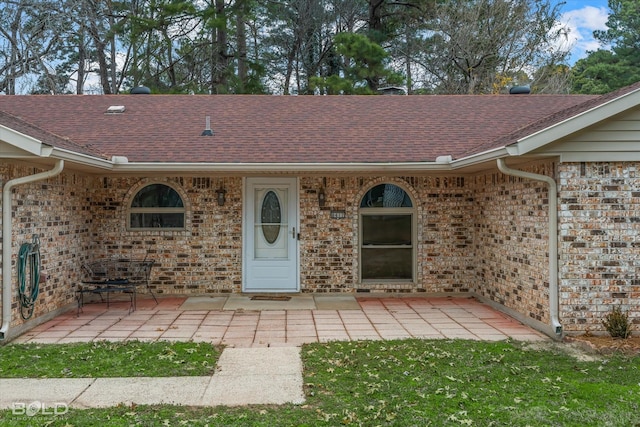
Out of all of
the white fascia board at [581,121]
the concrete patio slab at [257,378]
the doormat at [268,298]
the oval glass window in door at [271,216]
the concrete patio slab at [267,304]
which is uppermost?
the white fascia board at [581,121]

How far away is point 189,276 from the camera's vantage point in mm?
8648

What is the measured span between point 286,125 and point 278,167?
7.09ft

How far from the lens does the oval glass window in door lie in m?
8.84

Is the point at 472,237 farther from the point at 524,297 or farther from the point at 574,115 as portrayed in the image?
the point at 574,115

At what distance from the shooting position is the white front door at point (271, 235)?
877 centimetres

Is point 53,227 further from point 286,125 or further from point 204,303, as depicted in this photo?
point 286,125

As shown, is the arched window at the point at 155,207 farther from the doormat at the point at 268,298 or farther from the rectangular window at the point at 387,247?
the rectangular window at the point at 387,247

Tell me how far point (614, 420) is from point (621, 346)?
2065 millimetres

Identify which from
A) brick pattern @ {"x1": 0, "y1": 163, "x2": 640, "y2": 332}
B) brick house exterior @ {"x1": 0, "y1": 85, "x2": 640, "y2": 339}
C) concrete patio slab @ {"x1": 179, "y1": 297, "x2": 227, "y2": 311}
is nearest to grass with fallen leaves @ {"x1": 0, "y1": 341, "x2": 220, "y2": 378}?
brick house exterior @ {"x1": 0, "y1": 85, "x2": 640, "y2": 339}

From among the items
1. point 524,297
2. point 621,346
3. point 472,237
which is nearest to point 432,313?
point 524,297

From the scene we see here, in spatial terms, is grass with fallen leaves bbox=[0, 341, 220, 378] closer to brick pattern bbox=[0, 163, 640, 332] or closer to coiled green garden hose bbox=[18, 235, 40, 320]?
coiled green garden hose bbox=[18, 235, 40, 320]

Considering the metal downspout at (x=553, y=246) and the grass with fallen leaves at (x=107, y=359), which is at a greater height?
the metal downspout at (x=553, y=246)

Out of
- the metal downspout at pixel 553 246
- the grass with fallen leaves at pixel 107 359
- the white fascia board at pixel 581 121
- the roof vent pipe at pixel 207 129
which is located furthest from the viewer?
the roof vent pipe at pixel 207 129

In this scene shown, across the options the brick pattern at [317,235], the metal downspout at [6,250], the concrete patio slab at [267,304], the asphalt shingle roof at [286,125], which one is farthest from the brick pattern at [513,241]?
the metal downspout at [6,250]
